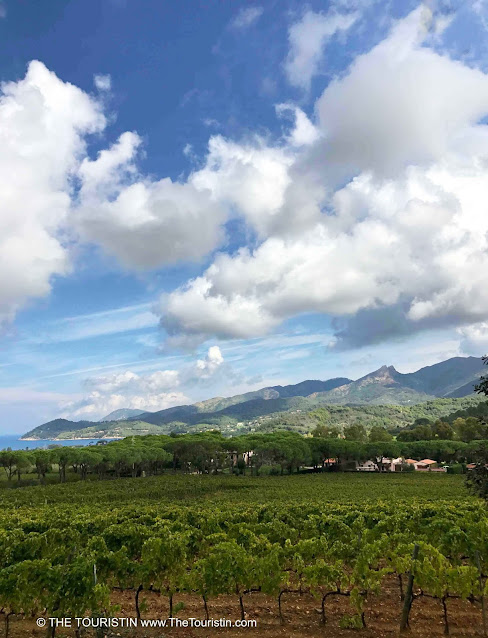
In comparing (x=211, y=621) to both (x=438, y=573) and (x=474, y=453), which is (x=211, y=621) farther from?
(x=474, y=453)

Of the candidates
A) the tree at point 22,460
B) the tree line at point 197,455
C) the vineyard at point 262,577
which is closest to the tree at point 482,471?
the vineyard at point 262,577

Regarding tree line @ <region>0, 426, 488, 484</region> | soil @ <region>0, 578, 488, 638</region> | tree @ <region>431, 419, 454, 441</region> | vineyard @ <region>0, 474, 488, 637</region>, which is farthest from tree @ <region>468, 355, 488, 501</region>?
tree @ <region>431, 419, 454, 441</region>

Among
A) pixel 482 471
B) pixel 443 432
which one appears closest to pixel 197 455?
pixel 482 471

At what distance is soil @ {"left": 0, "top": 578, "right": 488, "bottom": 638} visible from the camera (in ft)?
35.3

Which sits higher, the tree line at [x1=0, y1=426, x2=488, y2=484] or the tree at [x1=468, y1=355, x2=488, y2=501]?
the tree at [x1=468, y1=355, x2=488, y2=501]

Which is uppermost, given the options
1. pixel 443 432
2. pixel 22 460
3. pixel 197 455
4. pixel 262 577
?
pixel 262 577

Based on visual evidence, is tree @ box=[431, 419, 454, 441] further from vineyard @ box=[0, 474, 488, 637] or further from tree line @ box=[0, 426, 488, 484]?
vineyard @ box=[0, 474, 488, 637]

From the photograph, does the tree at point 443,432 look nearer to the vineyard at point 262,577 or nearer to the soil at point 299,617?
the vineyard at point 262,577

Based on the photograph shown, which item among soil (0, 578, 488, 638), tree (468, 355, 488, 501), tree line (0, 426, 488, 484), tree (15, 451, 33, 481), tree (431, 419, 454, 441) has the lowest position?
tree (431, 419, 454, 441)

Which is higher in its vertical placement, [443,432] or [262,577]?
[262,577]

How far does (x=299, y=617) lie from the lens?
11.9m

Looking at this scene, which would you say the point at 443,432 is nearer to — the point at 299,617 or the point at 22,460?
the point at 22,460

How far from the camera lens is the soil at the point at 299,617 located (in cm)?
1076

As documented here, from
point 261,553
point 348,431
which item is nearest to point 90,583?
point 261,553
